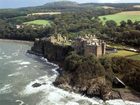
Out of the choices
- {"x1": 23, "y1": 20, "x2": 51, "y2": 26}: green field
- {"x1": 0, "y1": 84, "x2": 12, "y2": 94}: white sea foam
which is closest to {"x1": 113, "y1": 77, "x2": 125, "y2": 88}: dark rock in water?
{"x1": 0, "y1": 84, "x2": 12, "y2": 94}: white sea foam

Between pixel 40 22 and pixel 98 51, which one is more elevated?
pixel 98 51

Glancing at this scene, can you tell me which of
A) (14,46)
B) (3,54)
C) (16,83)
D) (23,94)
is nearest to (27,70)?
(16,83)

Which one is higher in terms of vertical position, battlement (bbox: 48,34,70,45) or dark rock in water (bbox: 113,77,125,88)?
battlement (bbox: 48,34,70,45)

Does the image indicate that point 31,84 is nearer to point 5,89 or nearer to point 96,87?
point 5,89

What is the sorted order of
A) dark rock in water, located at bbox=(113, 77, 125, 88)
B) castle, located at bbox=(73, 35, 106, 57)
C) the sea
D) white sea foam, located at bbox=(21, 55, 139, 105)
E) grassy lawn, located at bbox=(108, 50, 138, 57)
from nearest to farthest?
white sea foam, located at bbox=(21, 55, 139, 105) < the sea < dark rock in water, located at bbox=(113, 77, 125, 88) < grassy lawn, located at bbox=(108, 50, 138, 57) < castle, located at bbox=(73, 35, 106, 57)

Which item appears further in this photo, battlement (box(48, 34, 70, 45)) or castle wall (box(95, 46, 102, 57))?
battlement (box(48, 34, 70, 45))

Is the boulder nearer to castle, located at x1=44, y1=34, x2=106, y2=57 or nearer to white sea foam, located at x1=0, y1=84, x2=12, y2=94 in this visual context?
castle, located at x1=44, y1=34, x2=106, y2=57

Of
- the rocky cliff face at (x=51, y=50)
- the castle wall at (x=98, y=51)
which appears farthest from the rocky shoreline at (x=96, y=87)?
the rocky cliff face at (x=51, y=50)

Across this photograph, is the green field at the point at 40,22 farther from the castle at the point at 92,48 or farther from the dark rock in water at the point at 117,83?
the dark rock in water at the point at 117,83

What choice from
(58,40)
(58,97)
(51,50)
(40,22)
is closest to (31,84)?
(58,97)
